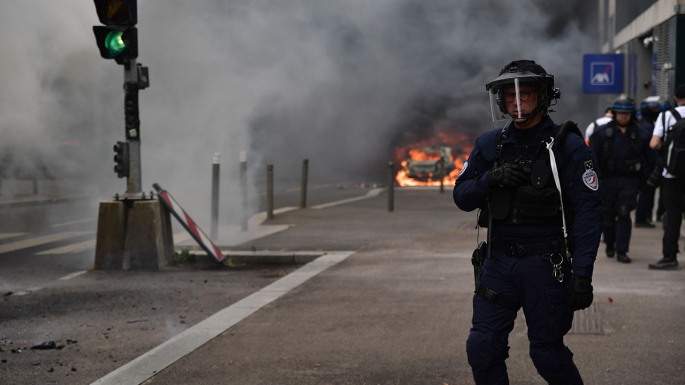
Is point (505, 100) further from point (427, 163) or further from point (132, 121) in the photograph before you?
point (427, 163)

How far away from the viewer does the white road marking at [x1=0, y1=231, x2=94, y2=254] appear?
39.1 feet

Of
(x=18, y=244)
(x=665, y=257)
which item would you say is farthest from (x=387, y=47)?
(x=665, y=257)

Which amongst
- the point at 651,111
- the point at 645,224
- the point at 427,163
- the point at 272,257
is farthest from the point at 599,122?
the point at 427,163

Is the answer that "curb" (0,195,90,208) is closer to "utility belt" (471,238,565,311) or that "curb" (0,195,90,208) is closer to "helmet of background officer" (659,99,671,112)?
"helmet of background officer" (659,99,671,112)

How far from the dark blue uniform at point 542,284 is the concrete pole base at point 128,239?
603 cm

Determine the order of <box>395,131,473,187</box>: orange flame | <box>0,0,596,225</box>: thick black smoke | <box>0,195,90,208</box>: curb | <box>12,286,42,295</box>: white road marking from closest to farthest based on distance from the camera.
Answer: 1. <box>12,286,42,295</box>: white road marking
2. <box>0,0,596,225</box>: thick black smoke
3. <box>0,195,90,208</box>: curb
4. <box>395,131,473,187</box>: orange flame

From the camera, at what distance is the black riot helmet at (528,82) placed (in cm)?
422

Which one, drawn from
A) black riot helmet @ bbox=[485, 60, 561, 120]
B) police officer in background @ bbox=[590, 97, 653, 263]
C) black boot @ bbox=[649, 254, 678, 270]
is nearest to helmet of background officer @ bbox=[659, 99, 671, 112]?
police officer in background @ bbox=[590, 97, 653, 263]

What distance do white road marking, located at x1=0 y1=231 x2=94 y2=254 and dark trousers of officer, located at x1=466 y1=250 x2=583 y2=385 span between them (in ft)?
28.9

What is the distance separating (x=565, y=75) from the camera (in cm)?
2844

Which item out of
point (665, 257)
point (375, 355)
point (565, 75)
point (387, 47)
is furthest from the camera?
point (565, 75)

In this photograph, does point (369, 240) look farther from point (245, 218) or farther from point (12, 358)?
point (12, 358)

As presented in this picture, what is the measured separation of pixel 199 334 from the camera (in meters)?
6.48

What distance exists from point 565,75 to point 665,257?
20.1 meters
